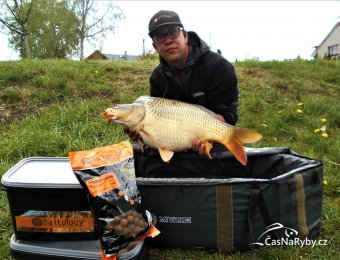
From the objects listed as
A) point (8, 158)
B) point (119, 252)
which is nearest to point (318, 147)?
point (119, 252)

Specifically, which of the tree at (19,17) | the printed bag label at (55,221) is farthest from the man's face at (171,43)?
the tree at (19,17)

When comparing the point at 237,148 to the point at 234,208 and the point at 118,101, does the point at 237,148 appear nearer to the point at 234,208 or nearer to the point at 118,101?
the point at 234,208

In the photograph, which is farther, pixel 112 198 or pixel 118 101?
pixel 118 101

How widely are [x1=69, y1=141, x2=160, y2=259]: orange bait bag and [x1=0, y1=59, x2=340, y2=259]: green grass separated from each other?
0.99 ft

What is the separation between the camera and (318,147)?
2.80 meters

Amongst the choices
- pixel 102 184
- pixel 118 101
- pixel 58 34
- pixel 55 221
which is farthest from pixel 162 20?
pixel 58 34

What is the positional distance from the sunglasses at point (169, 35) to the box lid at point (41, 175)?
0.70 m

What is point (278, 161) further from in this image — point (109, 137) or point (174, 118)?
point (109, 137)

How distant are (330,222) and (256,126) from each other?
157 cm

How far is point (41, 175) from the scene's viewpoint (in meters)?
1.52

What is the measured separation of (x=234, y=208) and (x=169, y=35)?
85 centimetres

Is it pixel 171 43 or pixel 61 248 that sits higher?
pixel 171 43
